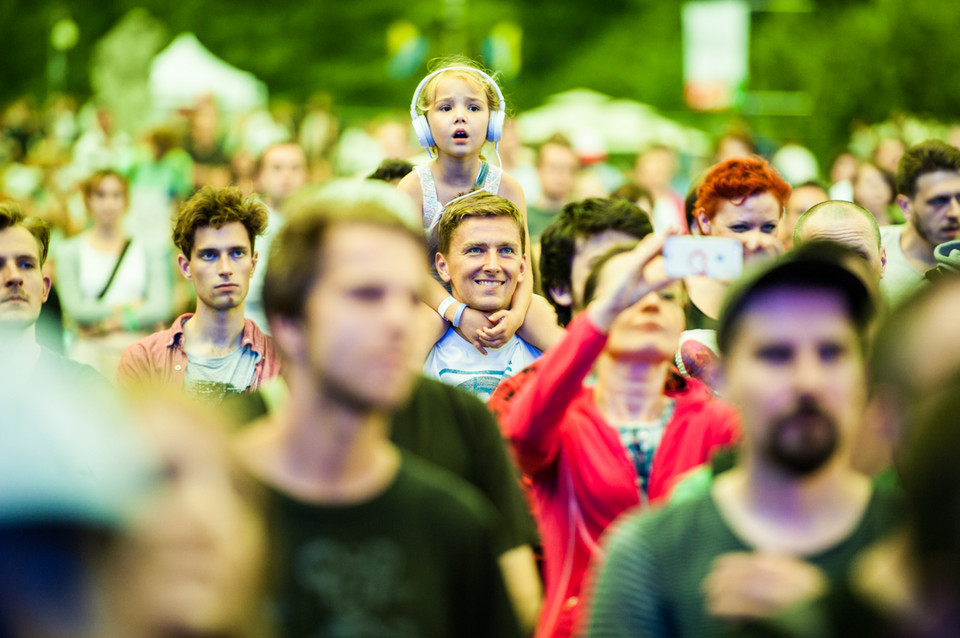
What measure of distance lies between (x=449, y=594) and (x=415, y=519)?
17 centimetres

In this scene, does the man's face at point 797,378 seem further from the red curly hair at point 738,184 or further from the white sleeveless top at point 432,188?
the white sleeveless top at point 432,188

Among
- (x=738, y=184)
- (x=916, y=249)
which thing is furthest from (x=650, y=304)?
(x=916, y=249)

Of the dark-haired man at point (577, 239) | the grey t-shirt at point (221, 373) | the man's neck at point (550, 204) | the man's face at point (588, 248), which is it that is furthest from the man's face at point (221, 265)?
the man's neck at point (550, 204)

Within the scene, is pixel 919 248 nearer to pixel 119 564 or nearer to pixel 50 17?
pixel 119 564

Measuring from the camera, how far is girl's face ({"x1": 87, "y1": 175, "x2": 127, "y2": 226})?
9.83 metres

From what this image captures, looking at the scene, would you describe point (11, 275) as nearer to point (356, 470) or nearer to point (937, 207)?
point (356, 470)

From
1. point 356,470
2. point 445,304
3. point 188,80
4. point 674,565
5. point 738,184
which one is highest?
point 188,80

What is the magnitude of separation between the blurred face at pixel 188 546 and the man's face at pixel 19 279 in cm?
403

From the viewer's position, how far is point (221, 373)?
6086 millimetres

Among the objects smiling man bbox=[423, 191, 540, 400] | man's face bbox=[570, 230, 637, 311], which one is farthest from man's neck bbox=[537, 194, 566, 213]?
smiling man bbox=[423, 191, 540, 400]

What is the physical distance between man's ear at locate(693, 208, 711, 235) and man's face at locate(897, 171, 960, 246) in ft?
5.55

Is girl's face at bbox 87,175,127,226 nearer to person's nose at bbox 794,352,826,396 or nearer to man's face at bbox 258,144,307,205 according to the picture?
man's face at bbox 258,144,307,205

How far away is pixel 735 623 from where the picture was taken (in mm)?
2590

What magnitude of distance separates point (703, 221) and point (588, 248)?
80 cm
